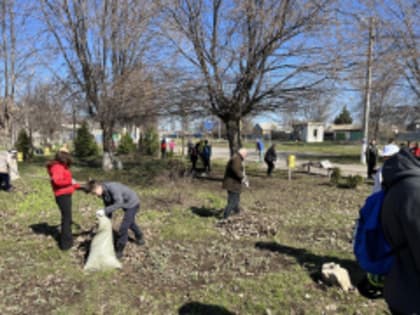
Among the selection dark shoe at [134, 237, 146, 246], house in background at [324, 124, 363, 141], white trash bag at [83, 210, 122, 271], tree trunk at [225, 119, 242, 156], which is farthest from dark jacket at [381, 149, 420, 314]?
house in background at [324, 124, 363, 141]

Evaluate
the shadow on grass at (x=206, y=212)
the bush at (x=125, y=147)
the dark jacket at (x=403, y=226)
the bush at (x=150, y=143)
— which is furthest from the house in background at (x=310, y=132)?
the dark jacket at (x=403, y=226)

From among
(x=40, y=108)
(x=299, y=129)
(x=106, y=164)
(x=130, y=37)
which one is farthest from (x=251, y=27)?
(x=299, y=129)

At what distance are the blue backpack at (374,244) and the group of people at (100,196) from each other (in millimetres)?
3445

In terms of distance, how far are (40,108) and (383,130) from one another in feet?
182

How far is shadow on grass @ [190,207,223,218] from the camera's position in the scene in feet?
22.4

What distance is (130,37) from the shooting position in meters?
10.4

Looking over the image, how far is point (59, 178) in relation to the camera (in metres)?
4.66

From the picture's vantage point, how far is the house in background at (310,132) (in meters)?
60.3

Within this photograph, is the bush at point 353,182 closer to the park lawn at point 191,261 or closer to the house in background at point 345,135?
the park lawn at point 191,261

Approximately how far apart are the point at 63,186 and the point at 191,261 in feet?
7.46

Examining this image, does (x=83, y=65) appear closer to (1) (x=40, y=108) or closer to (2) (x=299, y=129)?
(1) (x=40, y=108)

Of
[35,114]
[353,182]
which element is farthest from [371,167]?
[35,114]

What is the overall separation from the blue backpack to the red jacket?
14.1 ft

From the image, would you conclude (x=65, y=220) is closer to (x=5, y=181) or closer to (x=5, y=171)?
(x=5, y=171)
